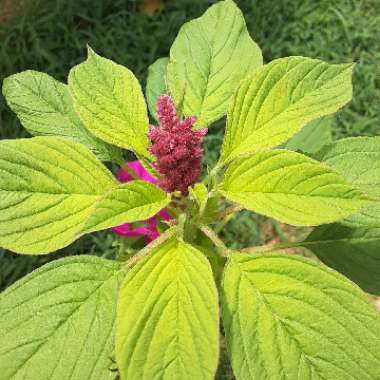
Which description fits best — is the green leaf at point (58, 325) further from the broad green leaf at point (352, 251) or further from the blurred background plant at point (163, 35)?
the blurred background plant at point (163, 35)

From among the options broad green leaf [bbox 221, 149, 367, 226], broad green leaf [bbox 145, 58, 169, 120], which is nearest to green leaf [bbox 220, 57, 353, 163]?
broad green leaf [bbox 221, 149, 367, 226]

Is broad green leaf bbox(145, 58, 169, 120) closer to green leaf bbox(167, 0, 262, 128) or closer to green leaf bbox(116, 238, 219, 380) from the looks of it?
green leaf bbox(167, 0, 262, 128)

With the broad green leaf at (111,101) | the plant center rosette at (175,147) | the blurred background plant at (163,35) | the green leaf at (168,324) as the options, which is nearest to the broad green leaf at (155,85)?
the broad green leaf at (111,101)

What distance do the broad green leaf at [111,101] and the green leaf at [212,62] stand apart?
0.11 m

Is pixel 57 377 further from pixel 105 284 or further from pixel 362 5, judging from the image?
pixel 362 5

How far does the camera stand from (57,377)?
0.82 m

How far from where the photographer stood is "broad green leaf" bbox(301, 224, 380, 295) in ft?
3.42

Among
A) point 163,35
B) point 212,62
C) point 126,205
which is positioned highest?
point 163,35

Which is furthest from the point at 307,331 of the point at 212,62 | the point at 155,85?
the point at 155,85

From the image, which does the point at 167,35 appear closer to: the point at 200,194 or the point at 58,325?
the point at 200,194

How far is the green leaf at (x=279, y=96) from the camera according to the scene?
884 millimetres

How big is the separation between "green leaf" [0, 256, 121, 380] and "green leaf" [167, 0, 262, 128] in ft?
1.15

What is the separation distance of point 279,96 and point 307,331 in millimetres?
345

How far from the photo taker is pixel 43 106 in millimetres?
1065
